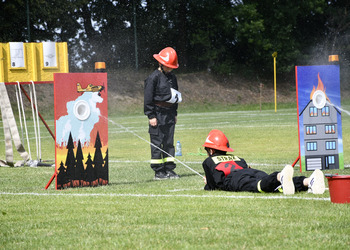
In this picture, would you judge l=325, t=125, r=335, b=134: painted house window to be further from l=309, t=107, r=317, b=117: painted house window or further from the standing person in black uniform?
the standing person in black uniform

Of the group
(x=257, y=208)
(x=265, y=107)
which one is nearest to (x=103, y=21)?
(x=265, y=107)

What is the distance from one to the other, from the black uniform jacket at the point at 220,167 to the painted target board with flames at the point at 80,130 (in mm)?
2005

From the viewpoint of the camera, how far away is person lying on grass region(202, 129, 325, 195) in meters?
7.75

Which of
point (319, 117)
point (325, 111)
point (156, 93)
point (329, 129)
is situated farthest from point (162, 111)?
point (329, 129)

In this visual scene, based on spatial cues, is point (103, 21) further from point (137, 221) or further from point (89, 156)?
point (137, 221)

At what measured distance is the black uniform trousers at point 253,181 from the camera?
7996mm

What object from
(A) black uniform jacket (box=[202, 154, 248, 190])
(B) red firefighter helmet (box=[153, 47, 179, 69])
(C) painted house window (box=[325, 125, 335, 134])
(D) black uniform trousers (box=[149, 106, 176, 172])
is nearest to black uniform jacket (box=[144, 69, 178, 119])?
(D) black uniform trousers (box=[149, 106, 176, 172])

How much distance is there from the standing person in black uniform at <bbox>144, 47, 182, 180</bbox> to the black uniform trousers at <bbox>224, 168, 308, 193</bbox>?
100 inches

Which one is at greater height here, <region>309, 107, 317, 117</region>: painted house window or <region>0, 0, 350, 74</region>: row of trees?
<region>0, 0, 350, 74</region>: row of trees

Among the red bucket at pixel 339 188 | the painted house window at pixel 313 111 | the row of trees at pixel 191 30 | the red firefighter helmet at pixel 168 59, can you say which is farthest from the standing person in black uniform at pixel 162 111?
the row of trees at pixel 191 30

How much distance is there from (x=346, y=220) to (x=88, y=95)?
492cm

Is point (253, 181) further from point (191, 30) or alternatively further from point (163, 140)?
point (191, 30)

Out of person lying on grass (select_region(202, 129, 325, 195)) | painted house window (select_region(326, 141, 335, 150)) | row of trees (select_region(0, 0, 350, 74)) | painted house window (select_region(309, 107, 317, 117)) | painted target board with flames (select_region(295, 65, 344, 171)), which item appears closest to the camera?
person lying on grass (select_region(202, 129, 325, 195))

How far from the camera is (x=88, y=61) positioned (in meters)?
48.3
